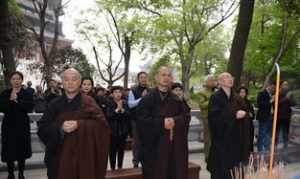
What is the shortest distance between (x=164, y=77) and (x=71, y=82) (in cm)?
117

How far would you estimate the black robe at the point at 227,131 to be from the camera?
4.91m

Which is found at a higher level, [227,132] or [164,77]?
[164,77]

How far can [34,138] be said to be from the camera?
7.00 meters

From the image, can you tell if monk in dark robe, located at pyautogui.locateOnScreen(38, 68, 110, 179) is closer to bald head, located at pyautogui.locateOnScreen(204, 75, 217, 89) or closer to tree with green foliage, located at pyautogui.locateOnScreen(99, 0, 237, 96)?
bald head, located at pyautogui.locateOnScreen(204, 75, 217, 89)

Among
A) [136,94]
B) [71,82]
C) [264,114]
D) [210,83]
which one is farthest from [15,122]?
[264,114]

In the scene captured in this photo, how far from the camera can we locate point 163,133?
4383mm

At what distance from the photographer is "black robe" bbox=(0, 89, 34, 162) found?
5.49 metres

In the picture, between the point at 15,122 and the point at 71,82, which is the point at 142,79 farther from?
the point at 71,82

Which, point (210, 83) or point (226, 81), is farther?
point (210, 83)

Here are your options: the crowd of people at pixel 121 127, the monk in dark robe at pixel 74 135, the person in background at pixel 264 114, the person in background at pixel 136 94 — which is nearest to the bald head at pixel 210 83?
the crowd of people at pixel 121 127

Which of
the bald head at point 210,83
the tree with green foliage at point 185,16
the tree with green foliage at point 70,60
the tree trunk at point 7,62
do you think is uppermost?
the tree with green foliage at point 185,16

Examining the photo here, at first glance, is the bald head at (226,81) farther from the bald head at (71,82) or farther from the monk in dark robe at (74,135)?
the bald head at (71,82)

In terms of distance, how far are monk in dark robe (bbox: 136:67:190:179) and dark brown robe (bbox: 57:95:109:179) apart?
77 centimetres

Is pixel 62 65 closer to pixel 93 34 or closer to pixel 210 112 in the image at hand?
pixel 93 34
